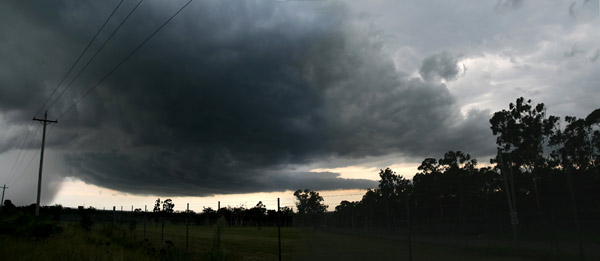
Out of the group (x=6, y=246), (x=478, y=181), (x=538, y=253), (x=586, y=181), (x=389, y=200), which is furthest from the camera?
(x=389, y=200)

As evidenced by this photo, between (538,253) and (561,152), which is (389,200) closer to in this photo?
(561,152)

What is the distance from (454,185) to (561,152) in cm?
1904

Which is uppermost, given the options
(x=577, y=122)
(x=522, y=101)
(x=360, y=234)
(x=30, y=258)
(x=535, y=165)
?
(x=522, y=101)

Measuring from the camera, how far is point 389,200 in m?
68.7

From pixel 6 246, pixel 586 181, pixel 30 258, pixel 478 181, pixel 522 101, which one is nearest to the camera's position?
pixel 30 258

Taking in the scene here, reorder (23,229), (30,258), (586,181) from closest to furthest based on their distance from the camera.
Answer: (30,258) < (23,229) < (586,181)

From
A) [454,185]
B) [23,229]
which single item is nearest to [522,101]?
[454,185]

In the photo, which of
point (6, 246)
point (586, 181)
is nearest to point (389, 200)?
point (586, 181)

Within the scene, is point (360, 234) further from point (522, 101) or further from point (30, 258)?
point (30, 258)

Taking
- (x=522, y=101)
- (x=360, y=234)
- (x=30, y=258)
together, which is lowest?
(x=360, y=234)

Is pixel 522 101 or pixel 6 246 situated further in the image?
pixel 522 101

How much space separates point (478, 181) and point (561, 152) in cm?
1546

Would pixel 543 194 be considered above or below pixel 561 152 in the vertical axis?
below

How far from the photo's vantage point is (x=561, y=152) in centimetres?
4234
